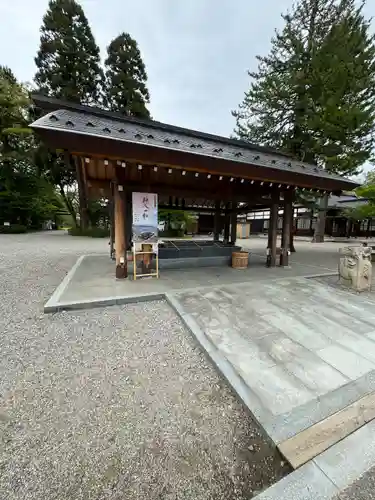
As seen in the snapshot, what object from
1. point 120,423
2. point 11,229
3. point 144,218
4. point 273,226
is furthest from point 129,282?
point 11,229

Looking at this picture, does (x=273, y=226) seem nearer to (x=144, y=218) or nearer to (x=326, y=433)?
(x=144, y=218)

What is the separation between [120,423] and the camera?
146 cm

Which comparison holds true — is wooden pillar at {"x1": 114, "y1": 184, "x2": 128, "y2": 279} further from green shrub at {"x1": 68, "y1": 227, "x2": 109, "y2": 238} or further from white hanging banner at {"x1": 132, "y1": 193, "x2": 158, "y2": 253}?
green shrub at {"x1": 68, "y1": 227, "x2": 109, "y2": 238}

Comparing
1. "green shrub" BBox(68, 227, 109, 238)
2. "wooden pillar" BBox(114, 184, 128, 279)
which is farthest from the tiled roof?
"green shrub" BBox(68, 227, 109, 238)

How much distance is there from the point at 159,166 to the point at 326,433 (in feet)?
12.7

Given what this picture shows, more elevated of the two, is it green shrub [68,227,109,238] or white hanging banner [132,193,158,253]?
white hanging banner [132,193,158,253]

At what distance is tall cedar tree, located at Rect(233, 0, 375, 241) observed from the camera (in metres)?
7.24

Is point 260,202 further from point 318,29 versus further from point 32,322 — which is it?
point 318,29

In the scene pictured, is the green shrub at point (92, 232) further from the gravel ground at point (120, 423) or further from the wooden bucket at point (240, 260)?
the gravel ground at point (120, 423)

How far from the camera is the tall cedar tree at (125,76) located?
1543 centimetres

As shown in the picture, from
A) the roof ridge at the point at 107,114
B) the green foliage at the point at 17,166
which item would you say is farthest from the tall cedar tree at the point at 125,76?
the roof ridge at the point at 107,114

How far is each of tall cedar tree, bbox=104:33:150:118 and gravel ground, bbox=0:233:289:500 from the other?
17.1 m

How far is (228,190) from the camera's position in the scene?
621 cm

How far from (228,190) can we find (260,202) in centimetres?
97
